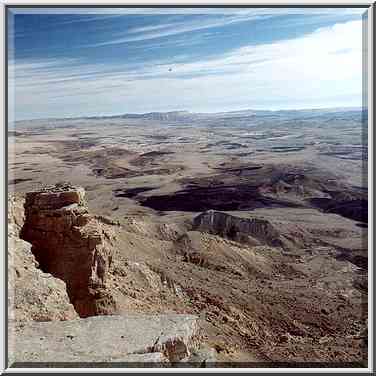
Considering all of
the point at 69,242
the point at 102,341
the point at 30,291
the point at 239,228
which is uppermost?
the point at 69,242

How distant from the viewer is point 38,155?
60.0ft

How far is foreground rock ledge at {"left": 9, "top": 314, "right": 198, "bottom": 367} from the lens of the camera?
18.2ft

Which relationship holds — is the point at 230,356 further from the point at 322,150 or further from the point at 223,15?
the point at 322,150

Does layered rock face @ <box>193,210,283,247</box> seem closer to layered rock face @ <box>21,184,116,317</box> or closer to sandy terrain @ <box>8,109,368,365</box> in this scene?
sandy terrain @ <box>8,109,368,365</box>

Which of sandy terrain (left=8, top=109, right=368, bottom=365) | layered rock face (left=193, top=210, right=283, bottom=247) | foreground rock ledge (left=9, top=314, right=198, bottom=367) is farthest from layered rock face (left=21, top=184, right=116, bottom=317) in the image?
layered rock face (left=193, top=210, right=283, bottom=247)

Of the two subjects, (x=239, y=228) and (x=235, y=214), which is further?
(x=235, y=214)

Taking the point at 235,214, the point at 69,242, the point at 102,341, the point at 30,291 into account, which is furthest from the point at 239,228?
the point at 102,341

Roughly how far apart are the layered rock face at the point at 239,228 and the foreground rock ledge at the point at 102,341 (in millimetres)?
11606

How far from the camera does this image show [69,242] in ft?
27.3

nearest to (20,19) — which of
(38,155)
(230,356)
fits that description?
(230,356)

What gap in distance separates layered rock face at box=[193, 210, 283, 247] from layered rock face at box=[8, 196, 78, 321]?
36.2 feet

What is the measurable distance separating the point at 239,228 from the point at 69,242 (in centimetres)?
1121

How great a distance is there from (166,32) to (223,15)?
0.96 meters

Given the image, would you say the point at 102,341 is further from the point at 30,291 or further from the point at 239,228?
the point at 239,228
